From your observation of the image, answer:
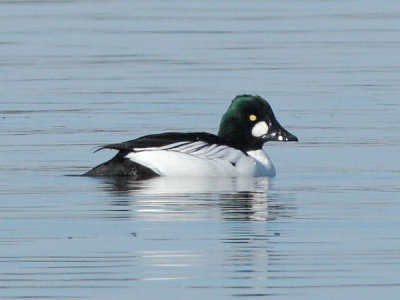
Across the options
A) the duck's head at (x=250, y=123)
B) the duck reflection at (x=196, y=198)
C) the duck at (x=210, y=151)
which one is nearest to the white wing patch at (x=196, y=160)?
the duck at (x=210, y=151)

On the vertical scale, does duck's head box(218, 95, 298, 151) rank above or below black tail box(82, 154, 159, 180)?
above

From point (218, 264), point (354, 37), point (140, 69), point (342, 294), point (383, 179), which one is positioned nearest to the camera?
point (342, 294)

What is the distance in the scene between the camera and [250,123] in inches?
640

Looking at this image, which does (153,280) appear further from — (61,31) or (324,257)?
(61,31)

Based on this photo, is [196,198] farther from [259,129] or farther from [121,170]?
[259,129]

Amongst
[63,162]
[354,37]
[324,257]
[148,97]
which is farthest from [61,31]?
[324,257]

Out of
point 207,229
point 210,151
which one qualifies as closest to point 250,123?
point 210,151

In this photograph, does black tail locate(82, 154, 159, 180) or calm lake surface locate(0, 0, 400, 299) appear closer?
calm lake surface locate(0, 0, 400, 299)

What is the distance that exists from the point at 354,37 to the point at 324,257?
15239mm

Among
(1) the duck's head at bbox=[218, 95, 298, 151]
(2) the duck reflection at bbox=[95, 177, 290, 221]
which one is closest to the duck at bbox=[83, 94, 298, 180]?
(1) the duck's head at bbox=[218, 95, 298, 151]

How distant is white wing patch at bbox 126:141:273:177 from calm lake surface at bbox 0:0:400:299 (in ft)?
0.66

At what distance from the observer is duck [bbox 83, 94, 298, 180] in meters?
15.2

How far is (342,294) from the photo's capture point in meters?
10.0

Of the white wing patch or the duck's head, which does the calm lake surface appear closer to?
the white wing patch
